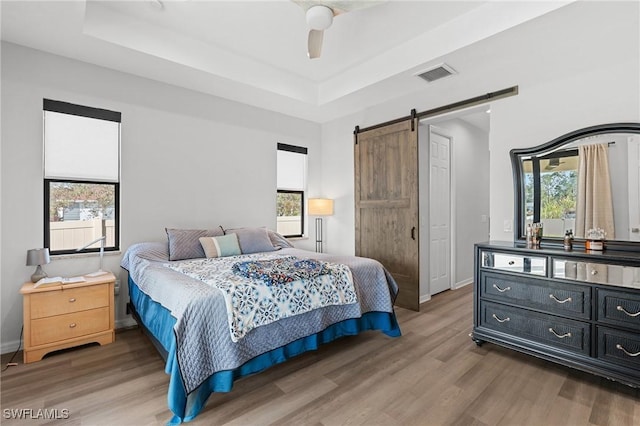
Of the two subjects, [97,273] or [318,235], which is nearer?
[97,273]

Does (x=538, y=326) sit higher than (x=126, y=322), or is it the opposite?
(x=538, y=326)

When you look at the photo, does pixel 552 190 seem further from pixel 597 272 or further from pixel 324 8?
pixel 324 8

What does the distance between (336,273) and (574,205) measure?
2161 mm

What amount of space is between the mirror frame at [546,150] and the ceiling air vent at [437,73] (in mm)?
1050

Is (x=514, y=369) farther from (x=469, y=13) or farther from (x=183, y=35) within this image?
(x=183, y=35)

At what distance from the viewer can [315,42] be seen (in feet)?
8.80

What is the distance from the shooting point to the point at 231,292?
2076mm

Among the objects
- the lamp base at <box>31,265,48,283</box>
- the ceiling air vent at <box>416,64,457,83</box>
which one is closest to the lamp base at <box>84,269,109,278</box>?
the lamp base at <box>31,265,48,283</box>

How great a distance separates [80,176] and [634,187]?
4980mm

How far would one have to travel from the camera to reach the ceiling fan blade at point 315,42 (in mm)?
2605

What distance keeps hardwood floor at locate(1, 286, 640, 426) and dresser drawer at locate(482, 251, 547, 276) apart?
0.77 meters

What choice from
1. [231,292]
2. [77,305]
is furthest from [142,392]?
[77,305]

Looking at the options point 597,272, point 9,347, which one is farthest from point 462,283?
point 9,347

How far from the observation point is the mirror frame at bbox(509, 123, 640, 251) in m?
2.44
